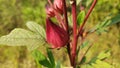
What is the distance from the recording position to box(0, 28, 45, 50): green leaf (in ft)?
3.43

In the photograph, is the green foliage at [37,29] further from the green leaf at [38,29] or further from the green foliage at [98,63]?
the green foliage at [98,63]

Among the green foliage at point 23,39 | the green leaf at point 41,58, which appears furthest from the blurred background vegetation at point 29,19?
the green foliage at point 23,39

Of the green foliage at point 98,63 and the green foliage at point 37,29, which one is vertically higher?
the green foliage at point 37,29

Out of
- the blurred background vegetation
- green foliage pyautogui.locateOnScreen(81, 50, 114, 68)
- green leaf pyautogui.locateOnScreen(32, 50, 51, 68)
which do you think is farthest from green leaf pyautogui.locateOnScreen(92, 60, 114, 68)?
the blurred background vegetation

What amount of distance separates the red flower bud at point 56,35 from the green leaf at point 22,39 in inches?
2.3

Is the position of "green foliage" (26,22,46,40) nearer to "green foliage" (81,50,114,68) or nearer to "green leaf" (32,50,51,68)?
"green leaf" (32,50,51,68)

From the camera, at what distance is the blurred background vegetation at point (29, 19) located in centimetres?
372

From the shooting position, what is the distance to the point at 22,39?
1.07 meters

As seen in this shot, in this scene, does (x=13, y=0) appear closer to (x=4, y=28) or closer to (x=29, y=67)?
(x=4, y=28)

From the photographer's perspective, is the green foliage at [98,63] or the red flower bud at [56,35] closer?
the red flower bud at [56,35]

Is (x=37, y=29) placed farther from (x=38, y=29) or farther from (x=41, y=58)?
(x=41, y=58)

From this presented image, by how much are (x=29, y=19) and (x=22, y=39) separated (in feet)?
10.3

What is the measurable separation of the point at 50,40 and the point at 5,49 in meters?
2.92

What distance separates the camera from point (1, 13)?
4230 millimetres
